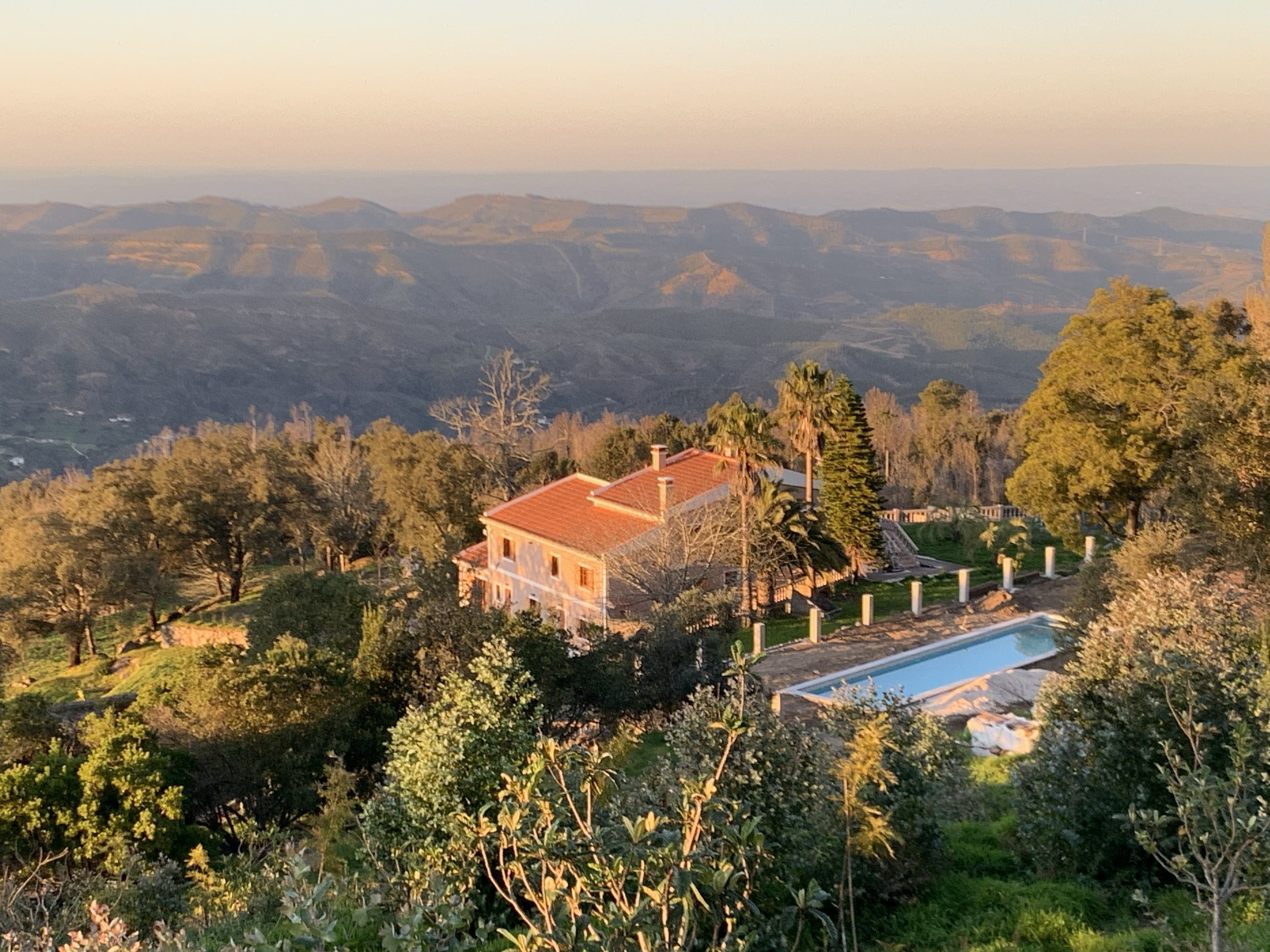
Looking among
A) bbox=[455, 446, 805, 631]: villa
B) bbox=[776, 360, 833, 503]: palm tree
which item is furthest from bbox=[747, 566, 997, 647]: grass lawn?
bbox=[776, 360, 833, 503]: palm tree

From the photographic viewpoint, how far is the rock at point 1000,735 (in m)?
16.0

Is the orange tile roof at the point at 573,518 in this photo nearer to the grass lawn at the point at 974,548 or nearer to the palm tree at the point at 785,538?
the palm tree at the point at 785,538

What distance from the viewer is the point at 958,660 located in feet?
75.7

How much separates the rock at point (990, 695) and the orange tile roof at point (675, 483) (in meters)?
10.7

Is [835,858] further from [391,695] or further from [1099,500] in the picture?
[1099,500]

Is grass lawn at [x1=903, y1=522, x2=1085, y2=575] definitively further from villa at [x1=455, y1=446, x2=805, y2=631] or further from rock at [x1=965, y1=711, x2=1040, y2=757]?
rock at [x1=965, y1=711, x2=1040, y2=757]

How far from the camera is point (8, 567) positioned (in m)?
33.1

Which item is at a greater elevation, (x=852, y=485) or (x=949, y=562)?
(x=852, y=485)

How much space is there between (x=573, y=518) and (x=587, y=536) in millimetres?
1689

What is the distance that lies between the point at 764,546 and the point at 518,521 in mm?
7660

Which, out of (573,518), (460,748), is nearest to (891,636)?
(573,518)

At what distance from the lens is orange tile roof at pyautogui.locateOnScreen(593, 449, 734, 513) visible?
97.0ft

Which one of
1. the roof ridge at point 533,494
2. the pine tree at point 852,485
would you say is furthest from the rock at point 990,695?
the roof ridge at point 533,494

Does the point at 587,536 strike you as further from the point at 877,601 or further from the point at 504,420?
the point at 504,420
